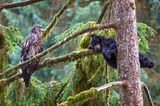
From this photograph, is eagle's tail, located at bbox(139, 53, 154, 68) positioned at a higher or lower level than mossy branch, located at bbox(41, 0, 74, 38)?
lower

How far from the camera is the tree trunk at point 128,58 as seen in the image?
261 cm

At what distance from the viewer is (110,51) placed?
9.39 ft

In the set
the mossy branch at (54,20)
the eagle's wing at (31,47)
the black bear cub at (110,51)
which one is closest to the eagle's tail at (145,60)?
the black bear cub at (110,51)

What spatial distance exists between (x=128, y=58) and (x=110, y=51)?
262 millimetres

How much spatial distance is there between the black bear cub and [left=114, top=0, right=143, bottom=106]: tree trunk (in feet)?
0.68

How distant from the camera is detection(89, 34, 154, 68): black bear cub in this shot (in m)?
2.87

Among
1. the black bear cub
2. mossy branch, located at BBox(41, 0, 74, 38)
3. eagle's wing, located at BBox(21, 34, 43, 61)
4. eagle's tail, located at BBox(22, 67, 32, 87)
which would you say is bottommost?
eagle's tail, located at BBox(22, 67, 32, 87)

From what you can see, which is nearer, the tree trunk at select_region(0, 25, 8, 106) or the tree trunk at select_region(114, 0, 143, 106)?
the tree trunk at select_region(114, 0, 143, 106)

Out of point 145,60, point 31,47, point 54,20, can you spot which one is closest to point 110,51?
point 145,60

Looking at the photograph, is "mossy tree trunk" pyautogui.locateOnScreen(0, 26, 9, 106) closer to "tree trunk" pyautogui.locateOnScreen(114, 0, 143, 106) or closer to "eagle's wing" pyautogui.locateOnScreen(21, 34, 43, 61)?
"eagle's wing" pyautogui.locateOnScreen(21, 34, 43, 61)

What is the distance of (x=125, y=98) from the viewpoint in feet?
8.61

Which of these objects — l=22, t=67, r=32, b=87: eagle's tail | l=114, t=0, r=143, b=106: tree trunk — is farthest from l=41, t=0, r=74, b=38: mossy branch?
l=114, t=0, r=143, b=106: tree trunk

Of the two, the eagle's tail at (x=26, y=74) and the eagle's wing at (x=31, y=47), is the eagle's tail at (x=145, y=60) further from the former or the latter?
the eagle's wing at (x=31, y=47)

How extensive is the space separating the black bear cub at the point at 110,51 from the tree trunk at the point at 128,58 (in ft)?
0.68
